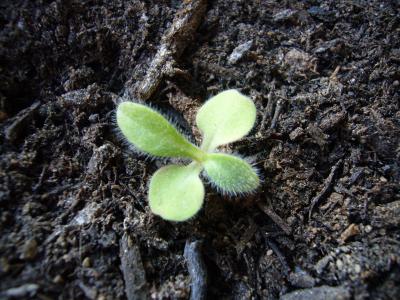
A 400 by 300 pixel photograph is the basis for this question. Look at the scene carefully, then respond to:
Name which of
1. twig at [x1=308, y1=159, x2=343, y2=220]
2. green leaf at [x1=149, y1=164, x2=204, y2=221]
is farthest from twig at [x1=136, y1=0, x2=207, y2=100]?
twig at [x1=308, y1=159, x2=343, y2=220]

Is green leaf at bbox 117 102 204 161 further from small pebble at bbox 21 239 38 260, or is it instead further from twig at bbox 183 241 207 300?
small pebble at bbox 21 239 38 260

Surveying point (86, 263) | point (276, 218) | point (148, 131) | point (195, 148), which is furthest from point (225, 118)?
point (86, 263)

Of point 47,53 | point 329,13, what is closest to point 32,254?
point 47,53

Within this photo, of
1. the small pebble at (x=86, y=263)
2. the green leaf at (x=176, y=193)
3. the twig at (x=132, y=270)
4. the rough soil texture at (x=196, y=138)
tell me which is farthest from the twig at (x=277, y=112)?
the small pebble at (x=86, y=263)

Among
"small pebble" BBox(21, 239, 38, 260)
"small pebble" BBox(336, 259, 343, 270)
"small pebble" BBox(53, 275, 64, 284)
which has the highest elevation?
"small pebble" BBox(21, 239, 38, 260)

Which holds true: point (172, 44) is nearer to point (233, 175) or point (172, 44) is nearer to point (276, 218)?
point (233, 175)

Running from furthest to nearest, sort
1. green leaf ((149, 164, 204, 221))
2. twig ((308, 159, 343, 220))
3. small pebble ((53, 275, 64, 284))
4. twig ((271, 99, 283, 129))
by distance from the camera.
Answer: twig ((271, 99, 283, 129)) → twig ((308, 159, 343, 220)) → green leaf ((149, 164, 204, 221)) → small pebble ((53, 275, 64, 284))

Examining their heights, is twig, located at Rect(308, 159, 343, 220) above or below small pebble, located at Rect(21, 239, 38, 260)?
below
